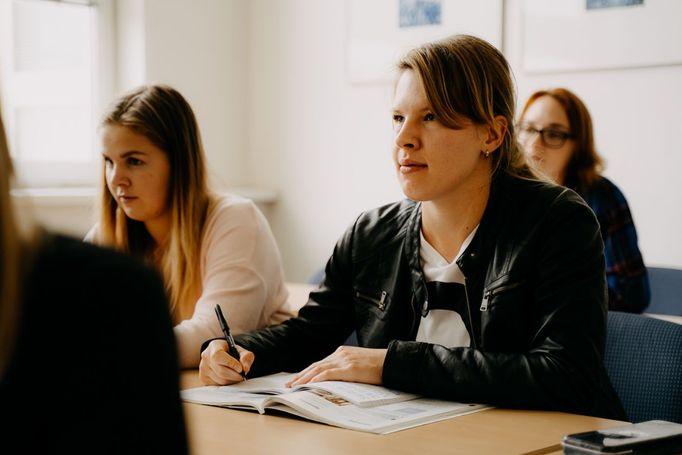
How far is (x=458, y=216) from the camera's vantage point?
189 cm

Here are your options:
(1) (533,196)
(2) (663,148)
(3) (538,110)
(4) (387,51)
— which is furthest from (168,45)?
(1) (533,196)

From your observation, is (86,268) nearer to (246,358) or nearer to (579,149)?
(246,358)

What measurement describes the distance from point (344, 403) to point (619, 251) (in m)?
2.00

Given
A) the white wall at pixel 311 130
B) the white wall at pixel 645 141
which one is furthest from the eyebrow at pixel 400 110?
the white wall at pixel 311 130

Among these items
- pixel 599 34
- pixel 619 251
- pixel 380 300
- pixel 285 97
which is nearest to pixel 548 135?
pixel 619 251

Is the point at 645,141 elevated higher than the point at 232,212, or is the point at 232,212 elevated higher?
the point at 645,141

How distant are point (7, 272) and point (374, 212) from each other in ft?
5.17

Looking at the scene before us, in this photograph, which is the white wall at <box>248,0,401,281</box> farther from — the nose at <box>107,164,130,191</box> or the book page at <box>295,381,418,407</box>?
the book page at <box>295,381,418,407</box>

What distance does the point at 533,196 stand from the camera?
1.83 meters

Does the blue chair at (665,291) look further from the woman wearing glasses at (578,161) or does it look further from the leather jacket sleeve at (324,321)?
the leather jacket sleeve at (324,321)

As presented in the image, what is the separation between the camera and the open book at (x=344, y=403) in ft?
4.71

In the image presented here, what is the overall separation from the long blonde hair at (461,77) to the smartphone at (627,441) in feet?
2.46

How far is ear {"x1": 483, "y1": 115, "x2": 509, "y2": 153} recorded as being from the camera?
1.89 m

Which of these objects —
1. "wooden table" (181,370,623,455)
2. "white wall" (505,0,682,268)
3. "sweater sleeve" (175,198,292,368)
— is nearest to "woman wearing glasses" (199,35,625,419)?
"wooden table" (181,370,623,455)
